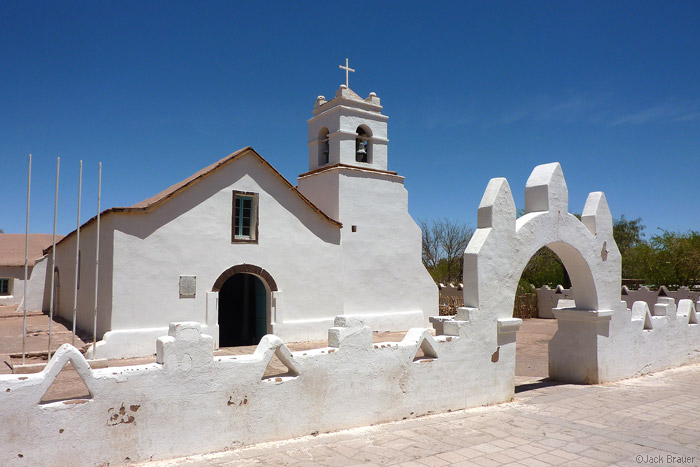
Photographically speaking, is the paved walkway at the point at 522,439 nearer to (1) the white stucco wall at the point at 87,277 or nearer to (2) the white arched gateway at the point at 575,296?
(2) the white arched gateway at the point at 575,296

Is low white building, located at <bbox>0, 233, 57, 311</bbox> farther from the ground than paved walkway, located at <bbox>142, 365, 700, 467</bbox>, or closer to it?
farther from the ground

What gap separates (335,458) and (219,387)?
1.32m

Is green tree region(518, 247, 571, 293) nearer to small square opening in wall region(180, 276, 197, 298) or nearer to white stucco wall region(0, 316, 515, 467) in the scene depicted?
small square opening in wall region(180, 276, 197, 298)

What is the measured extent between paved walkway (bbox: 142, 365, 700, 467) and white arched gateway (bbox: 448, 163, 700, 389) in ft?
3.55

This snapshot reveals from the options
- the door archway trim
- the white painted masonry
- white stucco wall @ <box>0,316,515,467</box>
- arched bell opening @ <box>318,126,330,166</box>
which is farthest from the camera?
arched bell opening @ <box>318,126,330,166</box>

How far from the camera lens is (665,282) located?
27578mm

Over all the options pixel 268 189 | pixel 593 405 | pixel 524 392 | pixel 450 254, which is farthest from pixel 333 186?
pixel 450 254

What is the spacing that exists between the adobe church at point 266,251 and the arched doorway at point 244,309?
3cm

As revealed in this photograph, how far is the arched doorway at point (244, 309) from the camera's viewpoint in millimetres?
14617

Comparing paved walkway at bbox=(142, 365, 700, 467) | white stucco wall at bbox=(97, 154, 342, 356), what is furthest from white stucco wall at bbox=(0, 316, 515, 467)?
white stucco wall at bbox=(97, 154, 342, 356)

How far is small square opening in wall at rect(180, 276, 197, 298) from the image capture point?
12773 millimetres

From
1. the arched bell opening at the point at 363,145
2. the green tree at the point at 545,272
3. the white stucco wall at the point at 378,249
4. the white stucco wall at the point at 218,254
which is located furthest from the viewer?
→ the green tree at the point at 545,272

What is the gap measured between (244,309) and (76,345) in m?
4.86

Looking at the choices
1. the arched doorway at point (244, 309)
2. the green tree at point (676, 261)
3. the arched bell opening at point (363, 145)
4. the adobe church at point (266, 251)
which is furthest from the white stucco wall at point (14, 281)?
the green tree at point (676, 261)
